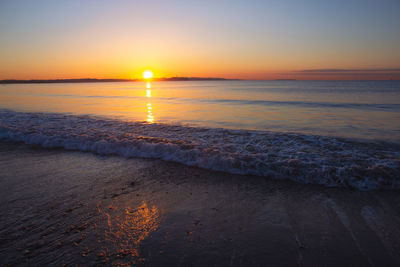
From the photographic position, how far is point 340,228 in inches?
138

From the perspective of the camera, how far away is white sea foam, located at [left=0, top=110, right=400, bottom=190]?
18.0 feet

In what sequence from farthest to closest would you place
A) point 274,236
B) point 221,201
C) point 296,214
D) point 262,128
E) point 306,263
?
1. point 262,128
2. point 221,201
3. point 296,214
4. point 274,236
5. point 306,263

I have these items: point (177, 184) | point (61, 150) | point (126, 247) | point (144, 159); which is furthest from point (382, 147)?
point (61, 150)

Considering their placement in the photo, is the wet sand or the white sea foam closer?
the wet sand

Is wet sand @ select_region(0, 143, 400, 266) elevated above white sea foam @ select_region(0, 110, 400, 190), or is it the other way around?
white sea foam @ select_region(0, 110, 400, 190)

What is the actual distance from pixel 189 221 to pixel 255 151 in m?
4.28

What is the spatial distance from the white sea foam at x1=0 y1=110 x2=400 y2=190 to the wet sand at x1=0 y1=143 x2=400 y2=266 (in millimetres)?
515

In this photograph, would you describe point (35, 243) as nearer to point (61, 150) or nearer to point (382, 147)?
point (61, 150)

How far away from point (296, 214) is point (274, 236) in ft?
2.71

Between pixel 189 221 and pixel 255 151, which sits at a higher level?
pixel 255 151

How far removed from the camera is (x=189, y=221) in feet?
12.2

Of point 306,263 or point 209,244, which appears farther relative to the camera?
point 209,244

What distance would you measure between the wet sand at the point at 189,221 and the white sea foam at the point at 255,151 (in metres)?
0.52

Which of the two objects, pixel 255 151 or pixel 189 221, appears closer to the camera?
pixel 189 221
